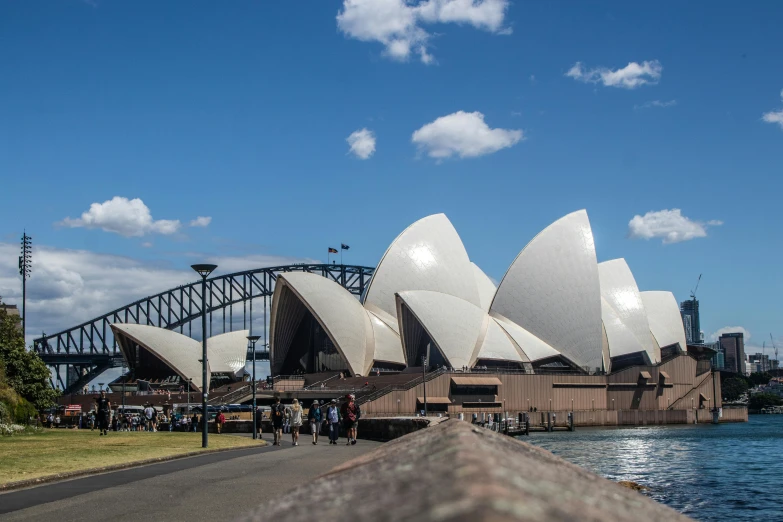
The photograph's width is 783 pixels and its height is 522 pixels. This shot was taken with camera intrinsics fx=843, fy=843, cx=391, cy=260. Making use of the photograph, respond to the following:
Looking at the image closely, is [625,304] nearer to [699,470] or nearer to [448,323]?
[448,323]

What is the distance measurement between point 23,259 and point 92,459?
71519 mm

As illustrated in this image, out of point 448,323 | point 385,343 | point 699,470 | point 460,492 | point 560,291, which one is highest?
point 560,291

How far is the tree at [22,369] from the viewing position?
40.4m

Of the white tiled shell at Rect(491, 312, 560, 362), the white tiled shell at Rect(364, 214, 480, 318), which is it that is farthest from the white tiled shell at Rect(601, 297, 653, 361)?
the white tiled shell at Rect(364, 214, 480, 318)

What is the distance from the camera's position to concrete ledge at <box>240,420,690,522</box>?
206 centimetres

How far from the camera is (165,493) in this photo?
1288 centimetres

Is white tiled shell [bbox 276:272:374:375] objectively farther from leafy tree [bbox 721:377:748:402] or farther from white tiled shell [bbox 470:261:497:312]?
leafy tree [bbox 721:377:748:402]

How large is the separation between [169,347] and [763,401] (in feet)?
427

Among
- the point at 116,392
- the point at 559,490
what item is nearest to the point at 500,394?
the point at 116,392

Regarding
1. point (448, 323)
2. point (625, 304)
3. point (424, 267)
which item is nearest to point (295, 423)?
point (448, 323)

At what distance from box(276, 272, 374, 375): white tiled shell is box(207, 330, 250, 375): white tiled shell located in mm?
23381

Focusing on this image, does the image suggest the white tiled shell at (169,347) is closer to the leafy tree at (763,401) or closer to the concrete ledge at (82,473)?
the concrete ledge at (82,473)

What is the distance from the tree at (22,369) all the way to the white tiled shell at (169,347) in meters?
51.7

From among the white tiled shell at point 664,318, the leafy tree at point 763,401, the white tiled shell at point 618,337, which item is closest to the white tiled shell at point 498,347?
the white tiled shell at point 618,337
